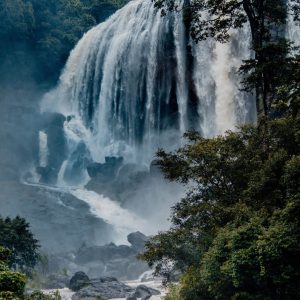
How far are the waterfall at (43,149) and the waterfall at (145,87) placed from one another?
3777mm

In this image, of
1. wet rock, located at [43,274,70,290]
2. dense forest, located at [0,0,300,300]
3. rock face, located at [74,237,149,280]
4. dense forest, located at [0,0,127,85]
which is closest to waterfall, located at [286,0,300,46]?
rock face, located at [74,237,149,280]

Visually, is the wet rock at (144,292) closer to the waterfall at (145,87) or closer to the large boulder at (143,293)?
the large boulder at (143,293)

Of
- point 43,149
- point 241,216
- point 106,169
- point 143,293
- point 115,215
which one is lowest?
point 241,216

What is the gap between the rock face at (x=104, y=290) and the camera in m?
31.1

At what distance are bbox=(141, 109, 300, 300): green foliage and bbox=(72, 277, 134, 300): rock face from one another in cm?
1403

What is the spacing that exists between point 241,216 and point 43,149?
60.1 meters

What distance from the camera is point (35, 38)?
73875mm

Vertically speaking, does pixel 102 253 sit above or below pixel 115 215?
below

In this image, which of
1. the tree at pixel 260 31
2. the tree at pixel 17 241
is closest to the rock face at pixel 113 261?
the tree at pixel 17 241

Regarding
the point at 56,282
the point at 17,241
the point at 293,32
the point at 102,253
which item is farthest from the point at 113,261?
the point at 293,32

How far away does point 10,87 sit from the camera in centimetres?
7150

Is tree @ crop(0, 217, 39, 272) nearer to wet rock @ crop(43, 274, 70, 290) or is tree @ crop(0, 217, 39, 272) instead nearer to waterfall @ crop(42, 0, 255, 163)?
wet rock @ crop(43, 274, 70, 290)

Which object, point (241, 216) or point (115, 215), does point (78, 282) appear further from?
point (115, 215)

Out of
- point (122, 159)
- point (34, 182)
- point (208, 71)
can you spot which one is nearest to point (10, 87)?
point (34, 182)
